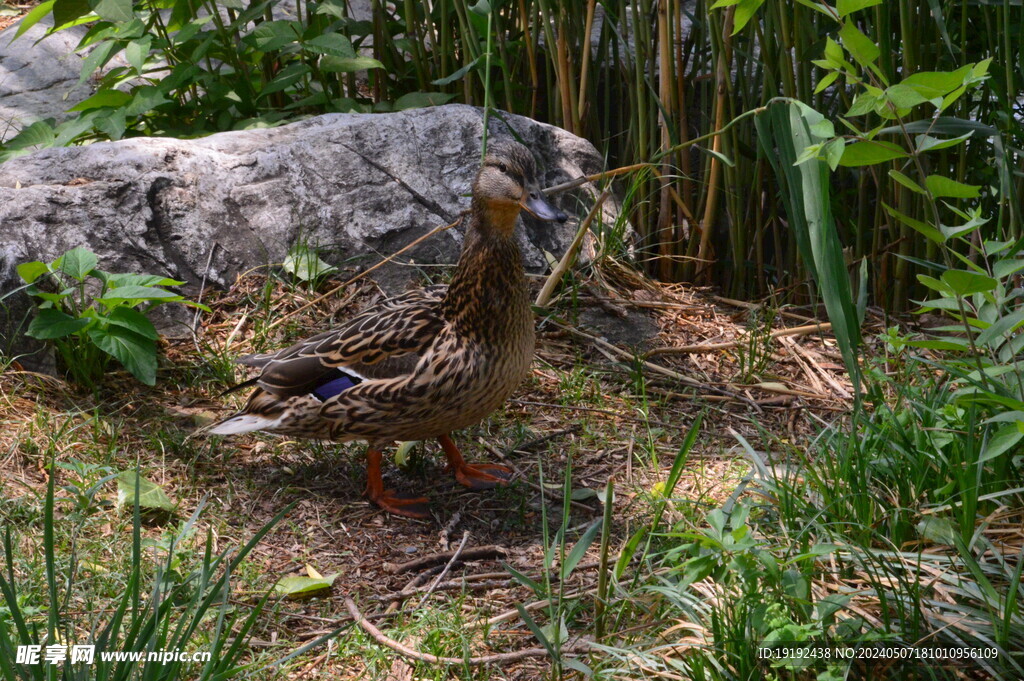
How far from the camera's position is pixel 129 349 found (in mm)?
3457

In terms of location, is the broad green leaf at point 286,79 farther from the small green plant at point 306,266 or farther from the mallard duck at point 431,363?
the mallard duck at point 431,363

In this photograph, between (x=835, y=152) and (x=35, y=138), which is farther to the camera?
(x=35, y=138)

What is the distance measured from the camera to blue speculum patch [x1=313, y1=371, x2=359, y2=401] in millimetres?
3230

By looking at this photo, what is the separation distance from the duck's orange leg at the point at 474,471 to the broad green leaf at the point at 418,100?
6.80ft

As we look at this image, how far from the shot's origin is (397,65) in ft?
16.8

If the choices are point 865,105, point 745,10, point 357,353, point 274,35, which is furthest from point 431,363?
point 274,35

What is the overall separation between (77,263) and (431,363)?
4.41 feet

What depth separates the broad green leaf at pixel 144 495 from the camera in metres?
2.91

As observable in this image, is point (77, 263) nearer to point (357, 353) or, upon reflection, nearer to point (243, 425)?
point (243, 425)

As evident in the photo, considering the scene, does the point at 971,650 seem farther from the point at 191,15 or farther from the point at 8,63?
the point at 8,63

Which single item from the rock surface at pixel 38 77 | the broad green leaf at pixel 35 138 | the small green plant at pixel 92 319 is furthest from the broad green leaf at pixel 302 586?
Answer: the rock surface at pixel 38 77

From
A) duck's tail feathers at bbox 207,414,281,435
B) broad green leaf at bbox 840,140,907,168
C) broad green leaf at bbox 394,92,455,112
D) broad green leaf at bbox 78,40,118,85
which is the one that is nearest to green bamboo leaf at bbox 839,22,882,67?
broad green leaf at bbox 840,140,907,168

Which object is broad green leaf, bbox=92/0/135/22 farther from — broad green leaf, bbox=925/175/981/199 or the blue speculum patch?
broad green leaf, bbox=925/175/981/199

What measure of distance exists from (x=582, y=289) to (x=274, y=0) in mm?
2014
